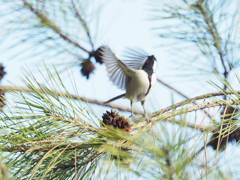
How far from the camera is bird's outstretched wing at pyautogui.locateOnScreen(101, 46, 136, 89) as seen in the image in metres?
1.69

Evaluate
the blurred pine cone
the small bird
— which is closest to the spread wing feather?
the small bird

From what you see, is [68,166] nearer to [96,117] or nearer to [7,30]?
[96,117]

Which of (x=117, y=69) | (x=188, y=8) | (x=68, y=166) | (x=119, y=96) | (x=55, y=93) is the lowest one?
(x=119, y=96)

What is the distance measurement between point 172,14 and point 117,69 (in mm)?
505

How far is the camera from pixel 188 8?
1.53 meters

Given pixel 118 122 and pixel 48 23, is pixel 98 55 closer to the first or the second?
pixel 48 23

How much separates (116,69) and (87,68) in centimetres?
16

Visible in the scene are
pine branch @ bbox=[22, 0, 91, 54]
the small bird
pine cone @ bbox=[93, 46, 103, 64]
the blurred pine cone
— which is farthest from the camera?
the small bird

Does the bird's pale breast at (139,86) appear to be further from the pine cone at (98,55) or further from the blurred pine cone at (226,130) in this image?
the blurred pine cone at (226,130)

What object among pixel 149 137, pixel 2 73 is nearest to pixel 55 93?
pixel 149 137

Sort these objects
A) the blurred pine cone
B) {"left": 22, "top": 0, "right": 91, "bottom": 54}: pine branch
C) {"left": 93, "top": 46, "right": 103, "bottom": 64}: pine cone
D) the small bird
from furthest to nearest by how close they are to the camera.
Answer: the small bird, {"left": 93, "top": 46, "right": 103, "bottom": 64}: pine cone, {"left": 22, "top": 0, "right": 91, "bottom": 54}: pine branch, the blurred pine cone

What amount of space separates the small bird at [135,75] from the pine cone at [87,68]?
0.08m

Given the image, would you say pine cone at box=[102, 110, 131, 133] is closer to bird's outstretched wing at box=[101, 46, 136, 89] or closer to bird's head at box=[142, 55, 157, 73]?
bird's outstretched wing at box=[101, 46, 136, 89]

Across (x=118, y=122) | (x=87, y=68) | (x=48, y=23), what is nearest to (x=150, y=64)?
(x=87, y=68)
